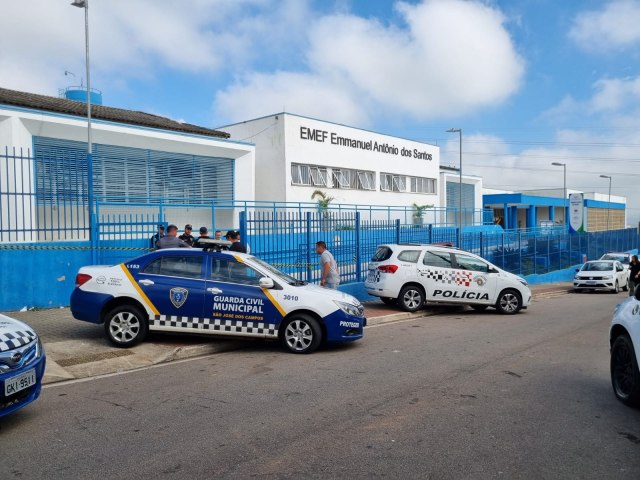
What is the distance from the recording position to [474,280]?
13.6 metres

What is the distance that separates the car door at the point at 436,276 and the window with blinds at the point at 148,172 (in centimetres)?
864

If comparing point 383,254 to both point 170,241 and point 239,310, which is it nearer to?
point 170,241

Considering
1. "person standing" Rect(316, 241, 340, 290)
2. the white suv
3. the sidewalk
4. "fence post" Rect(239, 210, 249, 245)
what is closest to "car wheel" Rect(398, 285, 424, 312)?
the white suv

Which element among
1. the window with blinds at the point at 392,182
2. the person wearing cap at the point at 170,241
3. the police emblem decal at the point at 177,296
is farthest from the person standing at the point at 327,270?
the window with blinds at the point at 392,182

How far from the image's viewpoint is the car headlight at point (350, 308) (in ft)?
28.0

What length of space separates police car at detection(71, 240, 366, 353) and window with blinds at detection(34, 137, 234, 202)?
7.97m

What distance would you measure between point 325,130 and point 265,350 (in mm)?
21433

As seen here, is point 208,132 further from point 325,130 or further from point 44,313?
point 44,313

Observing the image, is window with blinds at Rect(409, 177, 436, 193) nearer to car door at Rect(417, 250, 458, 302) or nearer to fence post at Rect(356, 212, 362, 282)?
fence post at Rect(356, 212, 362, 282)

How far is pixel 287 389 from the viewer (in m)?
6.42

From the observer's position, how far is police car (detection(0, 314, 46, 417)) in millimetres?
4641

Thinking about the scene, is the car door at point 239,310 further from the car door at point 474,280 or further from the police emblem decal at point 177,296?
the car door at point 474,280

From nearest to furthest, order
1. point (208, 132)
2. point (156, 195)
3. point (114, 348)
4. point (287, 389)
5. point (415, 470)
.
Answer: point (415, 470), point (287, 389), point (114, 348), point (156, 195), point (208, 132)

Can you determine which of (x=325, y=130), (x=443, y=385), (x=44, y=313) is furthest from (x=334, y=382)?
(x=325, y=130)
